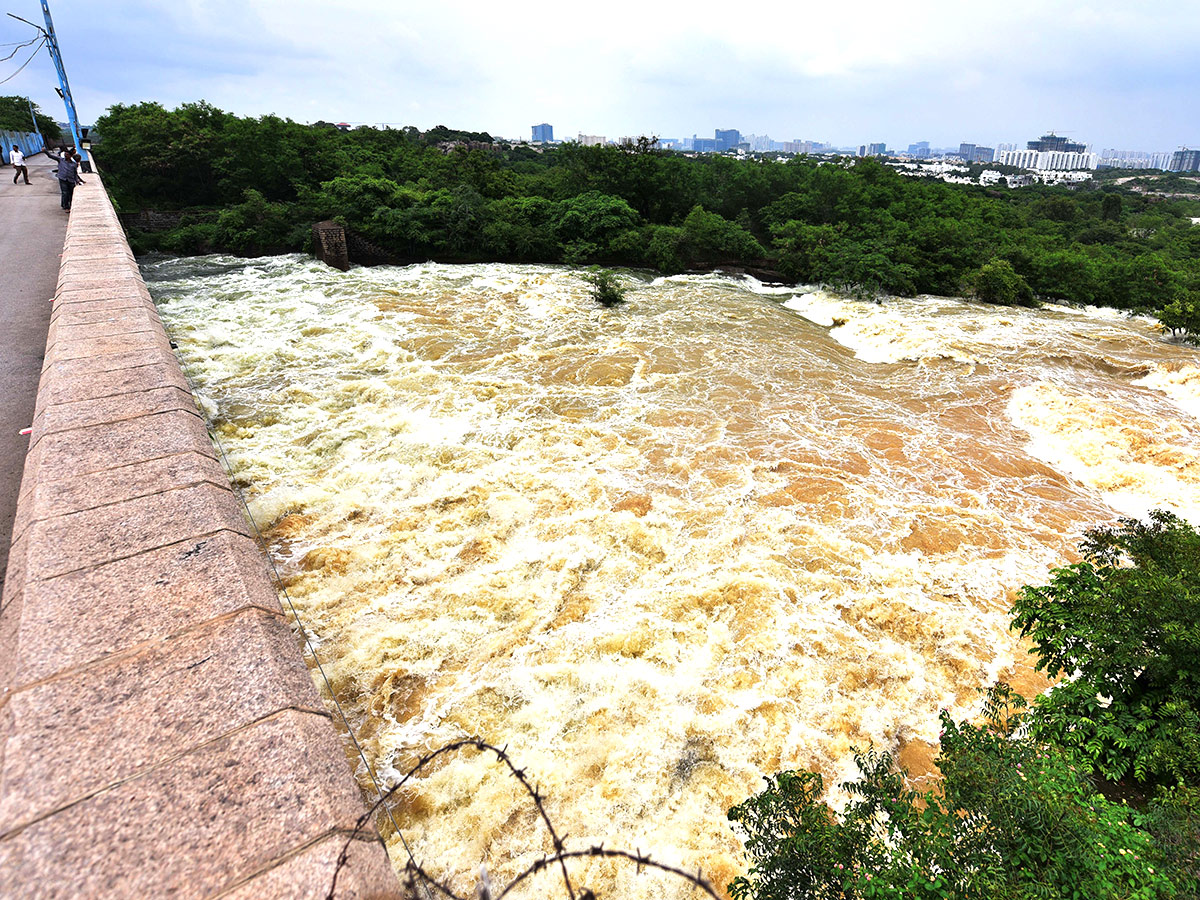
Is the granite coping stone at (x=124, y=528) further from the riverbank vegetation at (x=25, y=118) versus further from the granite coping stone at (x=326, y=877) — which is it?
the riverbank vegetation at (x=25, y=118)

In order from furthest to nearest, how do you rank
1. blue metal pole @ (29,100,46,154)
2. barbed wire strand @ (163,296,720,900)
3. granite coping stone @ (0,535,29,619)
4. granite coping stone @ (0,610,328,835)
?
1. blue metal pole @ (29,100,46,154)
2. granite coping stone @ (0,535,29,619)
3. granite coping stone @ (0,610,328,835)
4. barbed wire strand @ (163,296,720,900)

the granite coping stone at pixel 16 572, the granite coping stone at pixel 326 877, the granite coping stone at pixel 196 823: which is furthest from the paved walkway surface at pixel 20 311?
the granite coping stone at pixel 326 877

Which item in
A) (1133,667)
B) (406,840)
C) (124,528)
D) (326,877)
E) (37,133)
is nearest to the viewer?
(326,877)

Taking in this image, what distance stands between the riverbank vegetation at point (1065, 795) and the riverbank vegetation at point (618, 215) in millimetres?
16750

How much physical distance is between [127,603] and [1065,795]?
410 centimetres

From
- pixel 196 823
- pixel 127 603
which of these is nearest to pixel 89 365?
pixel 127 603

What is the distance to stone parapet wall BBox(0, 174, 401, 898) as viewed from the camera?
160 centimetres

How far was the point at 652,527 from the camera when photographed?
7.30 meters

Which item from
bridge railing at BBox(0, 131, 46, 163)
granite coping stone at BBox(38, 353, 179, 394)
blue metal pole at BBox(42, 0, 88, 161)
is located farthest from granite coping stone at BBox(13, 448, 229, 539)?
bridge railing at BBox(0, 131, 46, 163)

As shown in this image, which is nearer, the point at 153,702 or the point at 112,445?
the point at 153,702

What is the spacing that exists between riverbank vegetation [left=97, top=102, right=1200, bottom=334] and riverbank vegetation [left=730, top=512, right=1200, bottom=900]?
16.8m

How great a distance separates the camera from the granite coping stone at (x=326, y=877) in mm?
1558

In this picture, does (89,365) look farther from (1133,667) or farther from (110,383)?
(1133,667)

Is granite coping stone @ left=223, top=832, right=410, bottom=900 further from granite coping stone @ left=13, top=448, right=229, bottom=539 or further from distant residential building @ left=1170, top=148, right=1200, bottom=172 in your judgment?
distant residential building @ left=1170, top=148, right=1200, bottom=172
